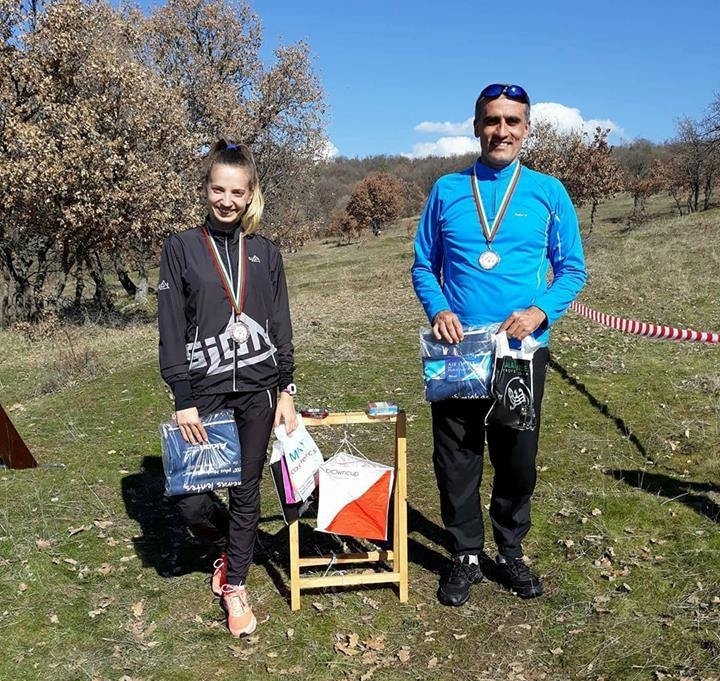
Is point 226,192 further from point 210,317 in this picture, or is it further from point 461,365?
point 461,365

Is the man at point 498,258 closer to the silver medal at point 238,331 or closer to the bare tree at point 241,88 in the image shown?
the silver medal at point 238,331

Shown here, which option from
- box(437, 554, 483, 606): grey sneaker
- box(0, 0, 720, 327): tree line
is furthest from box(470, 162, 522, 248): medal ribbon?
box(0, 0, 720, 327): tree line

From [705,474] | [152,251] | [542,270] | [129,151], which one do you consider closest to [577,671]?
[542,270]

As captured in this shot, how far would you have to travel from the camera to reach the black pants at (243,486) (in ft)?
11.4

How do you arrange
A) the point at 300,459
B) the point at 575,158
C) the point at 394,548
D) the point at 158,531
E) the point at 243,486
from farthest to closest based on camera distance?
the point at 575,158 → the point at 158,531 → the point at 394,548 → the point at 300,459 → the point at 243,486

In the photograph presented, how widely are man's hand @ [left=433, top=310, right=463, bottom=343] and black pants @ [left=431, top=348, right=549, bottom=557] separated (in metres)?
0.44

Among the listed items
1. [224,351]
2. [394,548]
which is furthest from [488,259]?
[394,548]

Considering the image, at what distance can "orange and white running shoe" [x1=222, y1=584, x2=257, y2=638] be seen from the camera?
3.63m

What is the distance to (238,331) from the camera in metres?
3.32

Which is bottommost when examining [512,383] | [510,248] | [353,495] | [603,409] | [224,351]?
[603,409]

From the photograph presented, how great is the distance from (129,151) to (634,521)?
1515cm

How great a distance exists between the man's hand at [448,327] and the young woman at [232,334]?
855mm

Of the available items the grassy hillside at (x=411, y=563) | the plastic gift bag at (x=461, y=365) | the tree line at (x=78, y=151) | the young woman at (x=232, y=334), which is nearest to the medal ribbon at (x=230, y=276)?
the young woman at (x=232, y=334)

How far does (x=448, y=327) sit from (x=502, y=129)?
3.37ft
